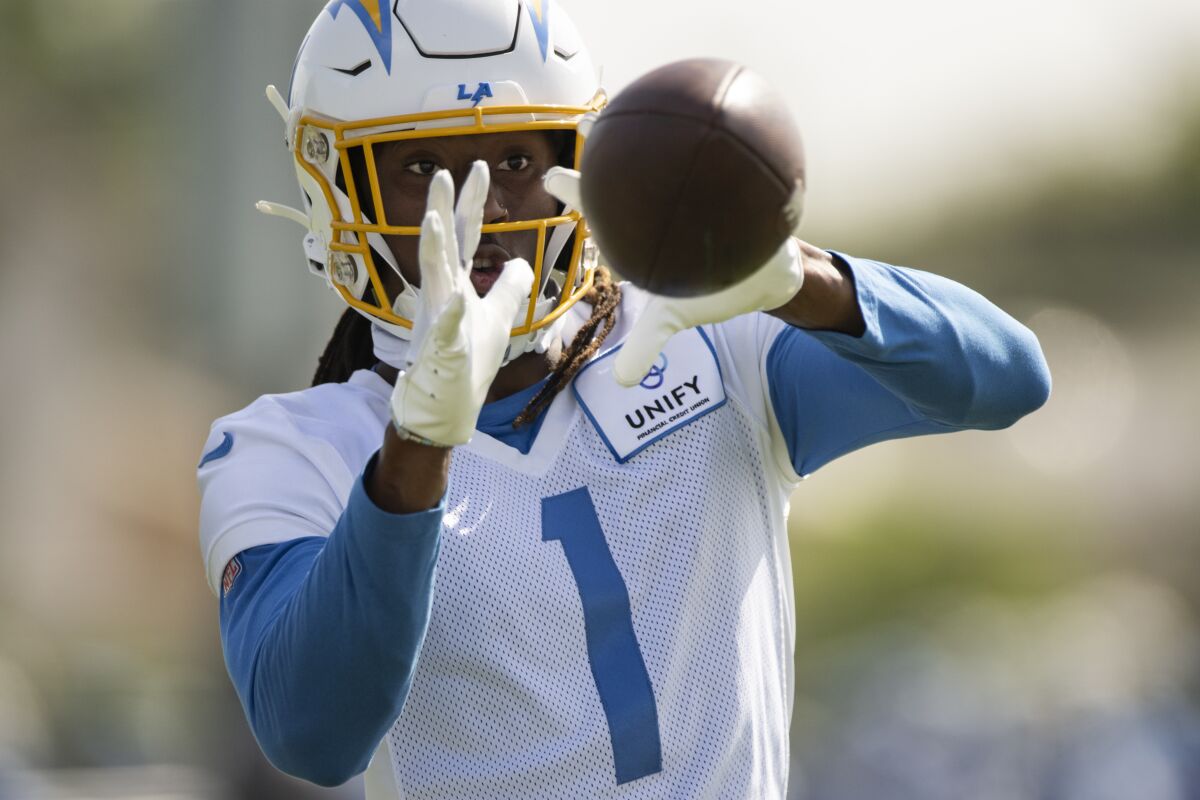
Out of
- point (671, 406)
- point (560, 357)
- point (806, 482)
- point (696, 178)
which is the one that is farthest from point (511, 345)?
point (806, 482)

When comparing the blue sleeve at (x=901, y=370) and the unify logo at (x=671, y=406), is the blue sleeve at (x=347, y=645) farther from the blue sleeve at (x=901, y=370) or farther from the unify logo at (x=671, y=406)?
the blue sleeve at (x=901, y=370)

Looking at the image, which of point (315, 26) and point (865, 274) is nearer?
point (865, 274)

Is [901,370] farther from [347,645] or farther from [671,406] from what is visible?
[347,645]

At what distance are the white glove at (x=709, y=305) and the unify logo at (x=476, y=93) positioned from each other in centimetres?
38

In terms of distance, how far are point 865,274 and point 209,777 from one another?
4.86 meters

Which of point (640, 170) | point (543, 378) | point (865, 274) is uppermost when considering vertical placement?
point (640, 170)

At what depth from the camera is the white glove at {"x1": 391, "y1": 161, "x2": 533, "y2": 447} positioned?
1.89 meters

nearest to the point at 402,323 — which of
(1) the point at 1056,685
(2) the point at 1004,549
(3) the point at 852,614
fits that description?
(1) the point at 1056,685

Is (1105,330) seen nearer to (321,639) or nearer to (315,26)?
(315,26)

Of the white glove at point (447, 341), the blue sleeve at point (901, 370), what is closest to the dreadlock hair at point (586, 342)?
the blue sleeve at point (901, 370)

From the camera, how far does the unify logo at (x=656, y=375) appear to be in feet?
7.97

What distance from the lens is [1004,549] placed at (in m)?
9.88

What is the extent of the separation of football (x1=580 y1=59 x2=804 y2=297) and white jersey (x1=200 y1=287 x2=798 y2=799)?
0.45 meters

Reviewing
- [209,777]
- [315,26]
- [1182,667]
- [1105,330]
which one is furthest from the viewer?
[1105,330]
